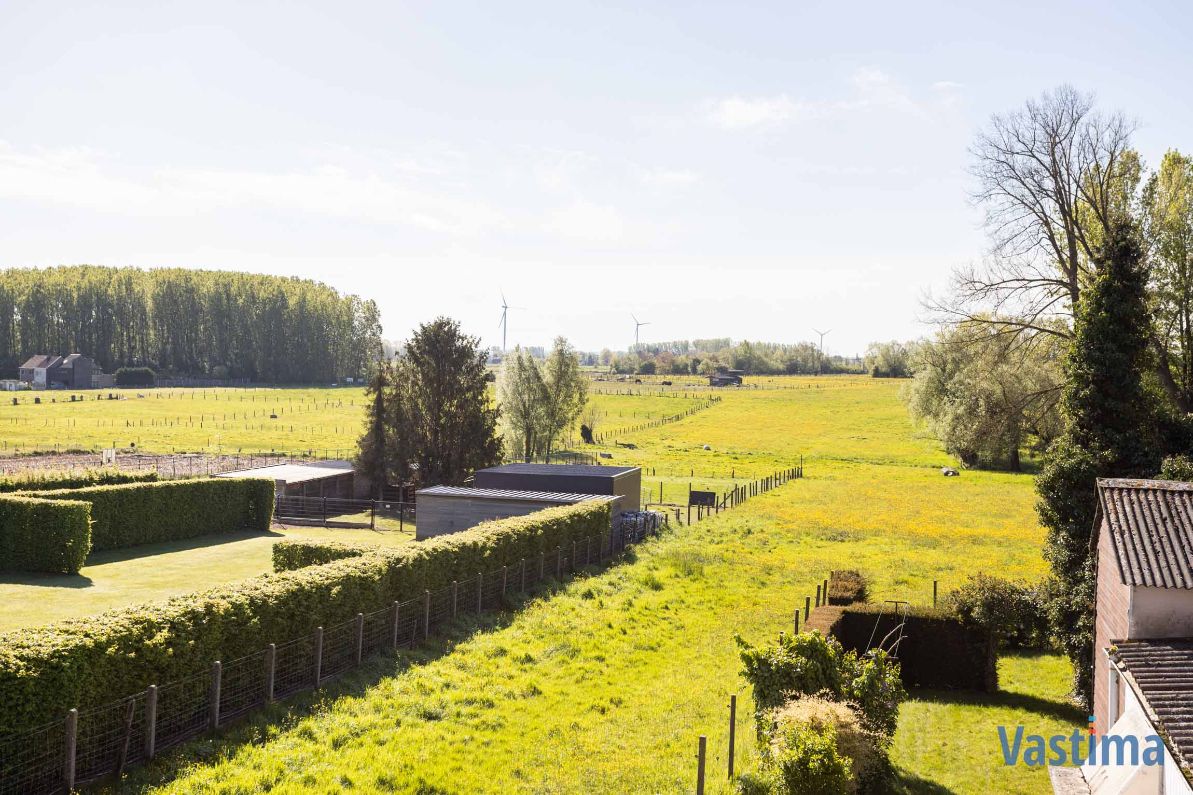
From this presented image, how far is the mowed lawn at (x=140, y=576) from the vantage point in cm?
2564

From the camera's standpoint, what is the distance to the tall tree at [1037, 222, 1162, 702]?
22000 mm

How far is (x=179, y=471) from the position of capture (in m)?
57.8

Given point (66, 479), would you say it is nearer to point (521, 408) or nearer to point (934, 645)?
point (934, 645)

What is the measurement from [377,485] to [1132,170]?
140 feet

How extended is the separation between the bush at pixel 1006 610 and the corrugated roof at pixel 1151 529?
4.95 meters

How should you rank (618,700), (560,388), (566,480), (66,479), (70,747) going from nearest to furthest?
(70,747), (618,700), (66,479), (566,480), (560,388)

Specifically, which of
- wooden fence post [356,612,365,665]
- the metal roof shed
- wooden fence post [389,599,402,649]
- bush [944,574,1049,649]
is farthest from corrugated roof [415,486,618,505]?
bush [944,574,1049,649]

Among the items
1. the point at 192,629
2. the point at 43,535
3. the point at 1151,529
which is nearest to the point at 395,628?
the point at 192,629

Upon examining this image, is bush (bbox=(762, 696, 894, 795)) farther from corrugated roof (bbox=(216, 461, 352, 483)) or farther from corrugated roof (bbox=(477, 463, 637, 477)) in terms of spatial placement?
corrugated roof (bbox=(216, 461, 352, 483))

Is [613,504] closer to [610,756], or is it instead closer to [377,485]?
[377,485]

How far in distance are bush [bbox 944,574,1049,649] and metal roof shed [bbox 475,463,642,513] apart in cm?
1927

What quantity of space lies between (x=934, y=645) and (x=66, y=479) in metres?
37.3

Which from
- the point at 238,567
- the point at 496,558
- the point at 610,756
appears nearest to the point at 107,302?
the point at 238,567

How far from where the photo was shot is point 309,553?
82.4 feet
